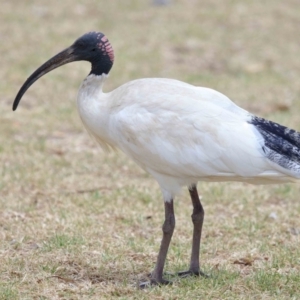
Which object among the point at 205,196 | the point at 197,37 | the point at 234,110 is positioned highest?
the point at 197,37

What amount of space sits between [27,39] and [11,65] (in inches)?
56.8

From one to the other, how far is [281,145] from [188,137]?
22.9 inches

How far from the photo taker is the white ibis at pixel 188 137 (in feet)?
16.2

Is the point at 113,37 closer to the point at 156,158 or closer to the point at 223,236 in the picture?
the point at 223,236

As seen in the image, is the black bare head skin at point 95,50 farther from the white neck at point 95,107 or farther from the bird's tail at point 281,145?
the bird's tail at point 281,145

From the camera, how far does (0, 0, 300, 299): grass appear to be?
17.4 ft

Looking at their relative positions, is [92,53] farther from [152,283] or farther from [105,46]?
[152,283]

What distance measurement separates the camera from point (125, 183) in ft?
26.3

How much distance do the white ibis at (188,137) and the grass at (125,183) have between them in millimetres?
638

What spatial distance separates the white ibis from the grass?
638 millimetres

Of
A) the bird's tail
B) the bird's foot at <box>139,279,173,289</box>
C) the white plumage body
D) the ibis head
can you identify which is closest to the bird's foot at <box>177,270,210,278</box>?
the bird's foot at <box>139,279,173,289</box>

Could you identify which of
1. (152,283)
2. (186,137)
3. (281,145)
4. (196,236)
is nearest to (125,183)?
(196,236)

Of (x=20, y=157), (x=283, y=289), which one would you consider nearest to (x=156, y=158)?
(x=283, y=289)

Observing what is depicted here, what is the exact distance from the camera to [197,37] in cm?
1476
